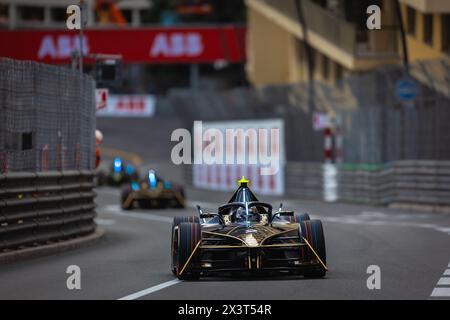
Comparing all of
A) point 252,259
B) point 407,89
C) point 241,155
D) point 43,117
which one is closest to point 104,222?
point 407,89

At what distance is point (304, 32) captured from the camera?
44.3 m

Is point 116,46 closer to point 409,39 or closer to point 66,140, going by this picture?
point 409,39

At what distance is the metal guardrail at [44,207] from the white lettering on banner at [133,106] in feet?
168

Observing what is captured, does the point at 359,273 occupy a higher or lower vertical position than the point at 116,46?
lower

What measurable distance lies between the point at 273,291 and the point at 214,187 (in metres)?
34.0

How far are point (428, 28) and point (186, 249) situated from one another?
29.2 meters

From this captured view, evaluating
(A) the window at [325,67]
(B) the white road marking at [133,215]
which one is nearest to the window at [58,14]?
(A) the window at [325,67]

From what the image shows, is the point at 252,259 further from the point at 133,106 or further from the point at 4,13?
the point at 4,13

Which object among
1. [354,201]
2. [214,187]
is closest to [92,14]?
[214,187]

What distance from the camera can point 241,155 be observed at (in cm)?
4150

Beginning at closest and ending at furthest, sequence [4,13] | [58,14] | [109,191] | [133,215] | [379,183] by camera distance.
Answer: [133,215]
[379,183]
[109,191]
[4,13]
[58,14]

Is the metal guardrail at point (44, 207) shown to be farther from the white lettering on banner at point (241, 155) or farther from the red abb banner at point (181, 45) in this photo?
the red abb banner at point (181, 45)

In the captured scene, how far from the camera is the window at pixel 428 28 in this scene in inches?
1598

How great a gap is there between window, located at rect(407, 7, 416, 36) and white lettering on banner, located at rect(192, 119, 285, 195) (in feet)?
20.2
